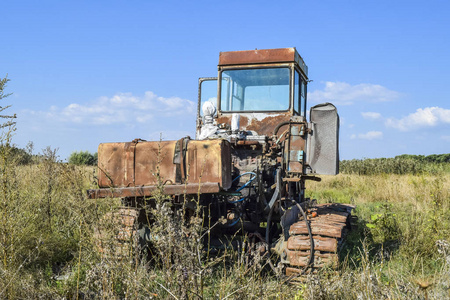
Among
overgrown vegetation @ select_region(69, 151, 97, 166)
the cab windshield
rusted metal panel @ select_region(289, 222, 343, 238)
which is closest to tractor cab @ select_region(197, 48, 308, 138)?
the cab windshield

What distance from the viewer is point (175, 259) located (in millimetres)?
2975

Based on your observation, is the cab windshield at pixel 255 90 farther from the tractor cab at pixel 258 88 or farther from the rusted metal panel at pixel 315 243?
the rusted metal panel at pixel 315 243

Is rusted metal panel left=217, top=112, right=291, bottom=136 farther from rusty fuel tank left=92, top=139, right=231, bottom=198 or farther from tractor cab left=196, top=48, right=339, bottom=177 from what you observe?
rusty fuel tank left=92, top=139, right=231, bottom=198

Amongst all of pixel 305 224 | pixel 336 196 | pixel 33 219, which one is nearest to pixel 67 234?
pixel 33 219

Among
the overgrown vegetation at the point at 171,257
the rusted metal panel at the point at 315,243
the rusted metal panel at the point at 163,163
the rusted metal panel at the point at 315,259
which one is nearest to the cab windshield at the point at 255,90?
the overgrown vegetation at the point at 171,257

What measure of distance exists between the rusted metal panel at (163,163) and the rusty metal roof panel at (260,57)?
2.83 m

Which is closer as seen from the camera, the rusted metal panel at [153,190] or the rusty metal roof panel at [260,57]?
the rusted metal panel at [153,190]

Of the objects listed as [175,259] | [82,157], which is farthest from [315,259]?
[82,157]

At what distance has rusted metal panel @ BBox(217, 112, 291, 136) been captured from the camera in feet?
23.7

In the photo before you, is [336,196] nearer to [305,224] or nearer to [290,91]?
[290,91]

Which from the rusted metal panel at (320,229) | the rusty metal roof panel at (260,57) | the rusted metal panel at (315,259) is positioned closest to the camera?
the rusted metal panel at (315,259)

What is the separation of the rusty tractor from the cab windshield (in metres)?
0.02

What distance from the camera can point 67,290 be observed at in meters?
4.37

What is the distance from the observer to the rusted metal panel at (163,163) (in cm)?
483
